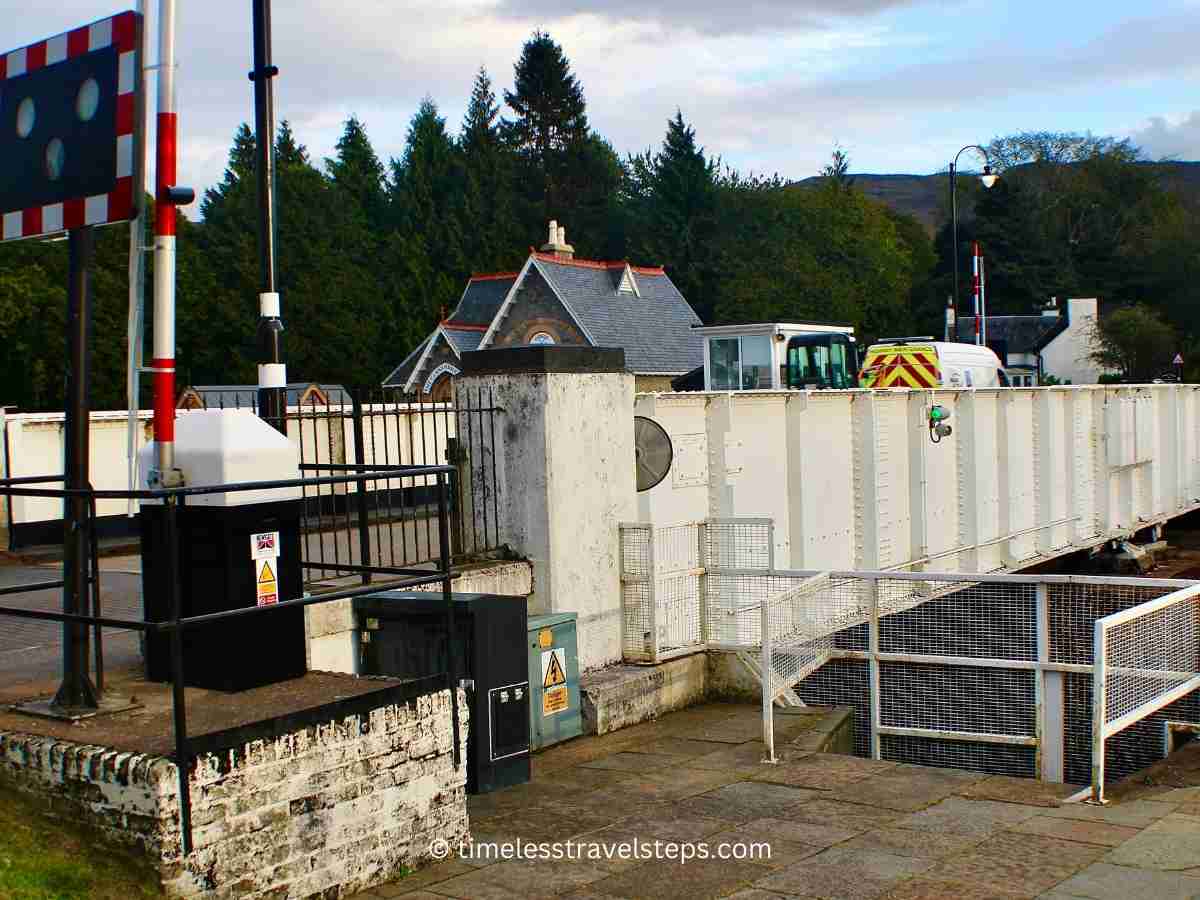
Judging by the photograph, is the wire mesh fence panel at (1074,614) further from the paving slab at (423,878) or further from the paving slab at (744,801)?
the paving slab at (423,878)

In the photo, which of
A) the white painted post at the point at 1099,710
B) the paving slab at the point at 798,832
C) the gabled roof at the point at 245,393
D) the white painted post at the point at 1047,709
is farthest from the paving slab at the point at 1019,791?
the gabled roof at the point at 245,393

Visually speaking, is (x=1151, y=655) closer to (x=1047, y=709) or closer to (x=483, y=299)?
(x=1047, y=709)

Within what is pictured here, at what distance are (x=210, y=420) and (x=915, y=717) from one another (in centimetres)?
610

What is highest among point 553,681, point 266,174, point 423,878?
point 266,174

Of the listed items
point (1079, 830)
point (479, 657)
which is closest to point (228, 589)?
point (479, 657)

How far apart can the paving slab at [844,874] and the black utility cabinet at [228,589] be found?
2713 millimetres

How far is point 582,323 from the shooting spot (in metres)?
47.8

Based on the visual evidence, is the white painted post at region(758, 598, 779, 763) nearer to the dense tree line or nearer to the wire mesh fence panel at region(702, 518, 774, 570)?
the wire mesh fence panel at region(702, 518, 774, 570)

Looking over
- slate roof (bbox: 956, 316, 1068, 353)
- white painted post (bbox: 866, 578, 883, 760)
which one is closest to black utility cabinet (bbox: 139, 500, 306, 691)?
white painted post (bbox: 866, 578, 883, 760)

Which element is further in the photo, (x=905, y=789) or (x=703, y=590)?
(x=703, y=590)

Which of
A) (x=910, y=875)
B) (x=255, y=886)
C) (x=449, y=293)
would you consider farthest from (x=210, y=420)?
(x=449, y=293)

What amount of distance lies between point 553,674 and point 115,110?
5.18 meters

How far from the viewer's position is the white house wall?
1284 centimetres

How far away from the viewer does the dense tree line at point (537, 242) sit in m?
64.1
